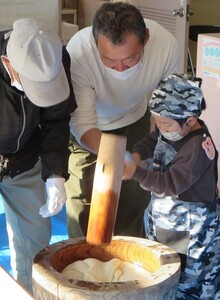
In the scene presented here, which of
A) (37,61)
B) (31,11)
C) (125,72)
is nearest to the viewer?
(37,61)

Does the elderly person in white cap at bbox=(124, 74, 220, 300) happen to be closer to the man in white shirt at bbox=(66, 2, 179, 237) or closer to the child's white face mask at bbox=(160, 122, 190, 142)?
the child's white face mask at bbox=(160, 122, 190, 142)

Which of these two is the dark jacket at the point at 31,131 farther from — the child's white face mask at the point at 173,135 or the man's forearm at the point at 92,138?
the child's white face mask at the point at 173,135

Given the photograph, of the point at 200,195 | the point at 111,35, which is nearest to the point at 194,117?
the point at 200,195

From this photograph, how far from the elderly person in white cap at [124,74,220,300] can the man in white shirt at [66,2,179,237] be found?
0.18 metres

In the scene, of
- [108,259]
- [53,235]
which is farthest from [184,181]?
[53,235]

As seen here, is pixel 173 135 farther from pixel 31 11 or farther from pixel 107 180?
pixel 31 11

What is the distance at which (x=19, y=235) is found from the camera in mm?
1968

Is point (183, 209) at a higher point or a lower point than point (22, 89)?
lower

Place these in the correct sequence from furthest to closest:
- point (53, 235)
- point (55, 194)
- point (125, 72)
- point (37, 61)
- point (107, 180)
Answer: point (53, 235)
point (125, 72)
point (55, 194)
point (37, 61)
point (107, 180)

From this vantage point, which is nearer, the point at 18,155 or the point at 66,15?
the point at 18,155

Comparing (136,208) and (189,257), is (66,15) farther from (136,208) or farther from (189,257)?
(189,257)

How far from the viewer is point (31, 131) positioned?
1.77m

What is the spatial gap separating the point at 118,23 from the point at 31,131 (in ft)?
1.44

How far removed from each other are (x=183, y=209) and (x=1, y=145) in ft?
1.94
